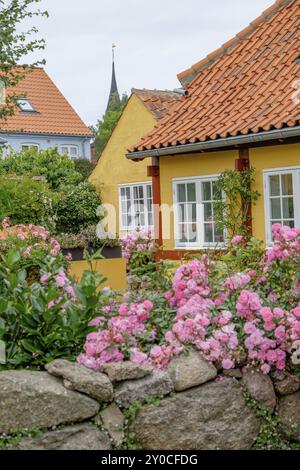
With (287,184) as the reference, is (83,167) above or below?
above

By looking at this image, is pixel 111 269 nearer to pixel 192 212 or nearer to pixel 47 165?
pixel 192 212

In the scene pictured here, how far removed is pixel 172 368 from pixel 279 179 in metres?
7.80

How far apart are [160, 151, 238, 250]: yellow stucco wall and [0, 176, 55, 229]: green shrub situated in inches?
78.2

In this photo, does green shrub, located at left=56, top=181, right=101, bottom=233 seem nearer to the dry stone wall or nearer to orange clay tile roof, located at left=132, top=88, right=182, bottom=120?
orange clay tile roof, located at left=132, top=88, right=182, bottom=120

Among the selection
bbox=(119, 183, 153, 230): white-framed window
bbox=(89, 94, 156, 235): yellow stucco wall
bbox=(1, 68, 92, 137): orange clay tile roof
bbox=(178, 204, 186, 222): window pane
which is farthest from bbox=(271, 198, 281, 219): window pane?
bbox=(1, 68, 92, 137): orange clay tile roof

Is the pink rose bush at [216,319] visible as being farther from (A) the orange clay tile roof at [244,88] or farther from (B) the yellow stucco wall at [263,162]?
(B) the yellow stucco wall at [263,162]

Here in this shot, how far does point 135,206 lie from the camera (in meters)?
18.5

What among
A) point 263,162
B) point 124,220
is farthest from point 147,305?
point 124,220

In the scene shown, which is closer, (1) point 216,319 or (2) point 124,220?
(1) point 216,319

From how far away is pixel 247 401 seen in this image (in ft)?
14.6

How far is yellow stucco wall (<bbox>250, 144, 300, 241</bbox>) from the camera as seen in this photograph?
11406mm

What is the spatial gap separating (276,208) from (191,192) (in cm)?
192

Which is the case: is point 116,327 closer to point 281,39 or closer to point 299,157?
point 299,157
